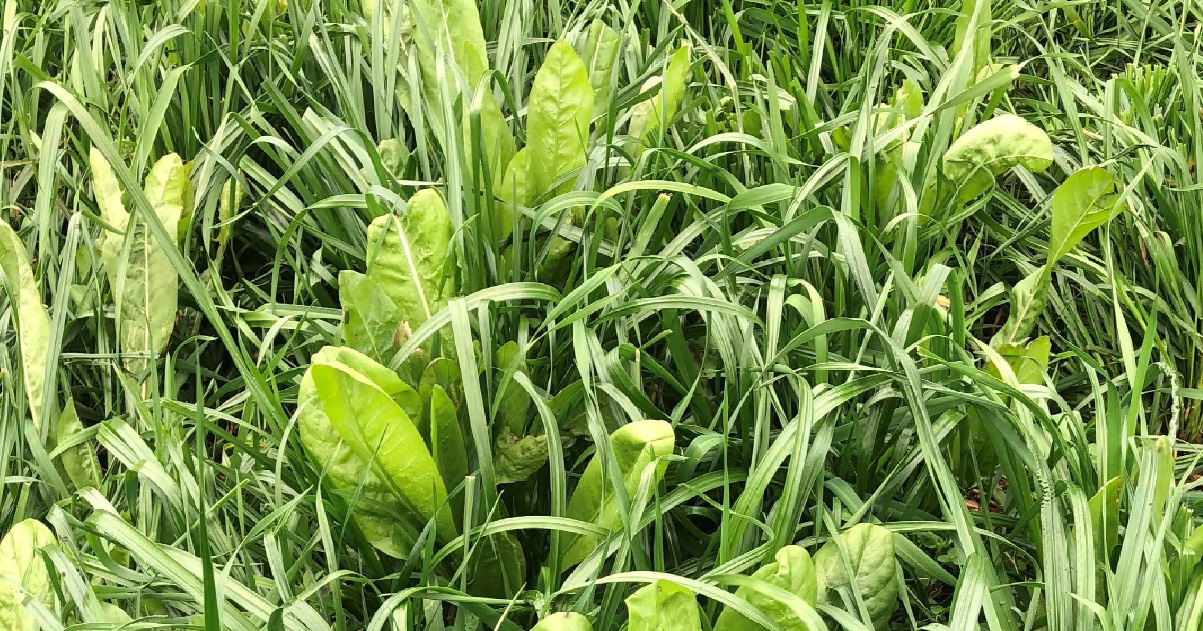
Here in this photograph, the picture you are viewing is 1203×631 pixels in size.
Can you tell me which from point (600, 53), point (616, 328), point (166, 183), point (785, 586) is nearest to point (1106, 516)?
point (785, 586)

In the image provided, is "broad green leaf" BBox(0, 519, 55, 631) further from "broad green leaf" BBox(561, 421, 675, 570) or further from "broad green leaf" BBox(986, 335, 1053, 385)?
"broad green leaf" BBox(986, 335, 1053, 385)

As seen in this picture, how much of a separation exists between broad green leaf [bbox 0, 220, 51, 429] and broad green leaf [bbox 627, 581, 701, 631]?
2.59ft

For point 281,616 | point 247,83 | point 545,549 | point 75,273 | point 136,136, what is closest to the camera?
point 281,616

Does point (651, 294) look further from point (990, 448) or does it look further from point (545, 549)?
point (990, 448)

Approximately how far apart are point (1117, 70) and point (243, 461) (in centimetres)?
182

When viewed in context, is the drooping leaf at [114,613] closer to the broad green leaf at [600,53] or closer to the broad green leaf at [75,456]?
the broad green leaf at [75,456]

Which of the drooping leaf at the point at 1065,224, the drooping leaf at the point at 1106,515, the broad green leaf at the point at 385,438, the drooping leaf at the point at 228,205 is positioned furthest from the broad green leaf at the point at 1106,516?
the drooping leaf at the point at 228,205

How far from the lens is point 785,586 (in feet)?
2.97

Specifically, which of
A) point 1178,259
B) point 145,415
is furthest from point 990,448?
point 145,415

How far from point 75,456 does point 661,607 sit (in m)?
0.77

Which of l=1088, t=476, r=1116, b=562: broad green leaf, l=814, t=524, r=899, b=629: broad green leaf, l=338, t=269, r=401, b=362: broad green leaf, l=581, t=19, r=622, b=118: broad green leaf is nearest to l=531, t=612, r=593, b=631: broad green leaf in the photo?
l=814, t=524, r=899, b=629: broad green leaf

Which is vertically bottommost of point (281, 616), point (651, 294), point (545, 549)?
point (545, 549)

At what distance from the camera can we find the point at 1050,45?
2.03 meters

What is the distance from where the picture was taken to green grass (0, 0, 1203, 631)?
1001mm
